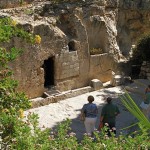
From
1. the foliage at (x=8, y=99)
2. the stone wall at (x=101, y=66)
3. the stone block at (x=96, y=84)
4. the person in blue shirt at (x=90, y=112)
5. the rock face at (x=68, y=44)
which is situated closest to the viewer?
the foliage at (x=8, y=99)

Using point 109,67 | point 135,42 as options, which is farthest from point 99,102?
point 135,42

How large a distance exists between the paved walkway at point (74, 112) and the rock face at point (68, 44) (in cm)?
88

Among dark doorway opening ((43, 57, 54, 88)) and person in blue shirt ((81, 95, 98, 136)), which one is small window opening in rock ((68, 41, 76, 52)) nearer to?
dark doorway opening ((43, 57, 54, 88))

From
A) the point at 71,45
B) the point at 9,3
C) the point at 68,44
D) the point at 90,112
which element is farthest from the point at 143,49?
the point at 90,112

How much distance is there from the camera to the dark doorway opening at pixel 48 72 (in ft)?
43.9

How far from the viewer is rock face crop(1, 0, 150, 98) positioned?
1221cm

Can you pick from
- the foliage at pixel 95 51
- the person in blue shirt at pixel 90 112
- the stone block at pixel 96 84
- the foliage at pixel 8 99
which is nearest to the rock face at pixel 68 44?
the foliage at pixel 95 51

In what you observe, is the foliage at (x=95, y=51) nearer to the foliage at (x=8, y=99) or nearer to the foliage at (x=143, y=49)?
the foliage at (x=143, y=49)

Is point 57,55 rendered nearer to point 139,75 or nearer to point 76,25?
point 76,25

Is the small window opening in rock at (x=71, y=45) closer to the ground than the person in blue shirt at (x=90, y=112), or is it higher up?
higher up

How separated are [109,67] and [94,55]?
3.23 ft

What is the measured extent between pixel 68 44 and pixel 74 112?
2.89 meters

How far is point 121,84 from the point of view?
1427 centimetres

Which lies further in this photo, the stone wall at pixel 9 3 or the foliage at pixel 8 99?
the stone wall at pixel 9 3
